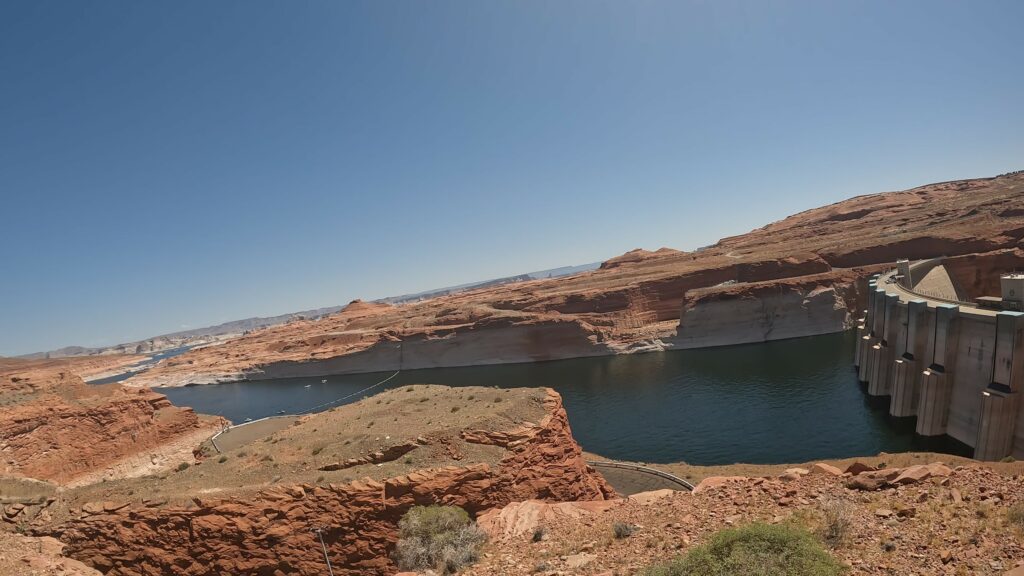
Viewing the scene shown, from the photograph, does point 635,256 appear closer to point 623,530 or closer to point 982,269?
point 982,269

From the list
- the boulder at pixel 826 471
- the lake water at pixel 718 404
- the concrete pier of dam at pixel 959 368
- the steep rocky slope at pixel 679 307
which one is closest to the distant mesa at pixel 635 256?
the steep rocky slope at pixel 679 307

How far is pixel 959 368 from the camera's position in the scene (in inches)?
837

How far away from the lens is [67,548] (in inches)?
424

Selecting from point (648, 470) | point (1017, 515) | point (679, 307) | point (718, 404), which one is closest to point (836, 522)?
point (1017, 515)

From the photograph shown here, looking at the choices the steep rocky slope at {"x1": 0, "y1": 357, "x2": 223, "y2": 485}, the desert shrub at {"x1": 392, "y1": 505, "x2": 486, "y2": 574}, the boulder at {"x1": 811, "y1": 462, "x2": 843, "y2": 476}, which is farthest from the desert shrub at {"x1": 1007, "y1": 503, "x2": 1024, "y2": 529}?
the steep rocky slope at {"x1": 0, "y1": 357, "x2": 223, "y2": 485}

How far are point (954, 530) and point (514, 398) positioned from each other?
38.0 feet

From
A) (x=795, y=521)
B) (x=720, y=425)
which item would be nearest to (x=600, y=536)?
(x=795, y=521)

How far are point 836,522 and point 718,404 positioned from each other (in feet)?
82.4

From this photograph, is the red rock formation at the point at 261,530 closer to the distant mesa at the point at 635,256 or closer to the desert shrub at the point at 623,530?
the desert shrub at the point at 623,530

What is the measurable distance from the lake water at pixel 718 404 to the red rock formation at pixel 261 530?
15.7m

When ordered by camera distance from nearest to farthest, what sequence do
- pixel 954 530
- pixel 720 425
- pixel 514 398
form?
pixel 954 530 → pixel 514 398 → pixel 720 425

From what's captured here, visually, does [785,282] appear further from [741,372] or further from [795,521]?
[795,521]

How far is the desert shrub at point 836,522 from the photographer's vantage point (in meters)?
6.76

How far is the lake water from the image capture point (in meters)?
22.7
